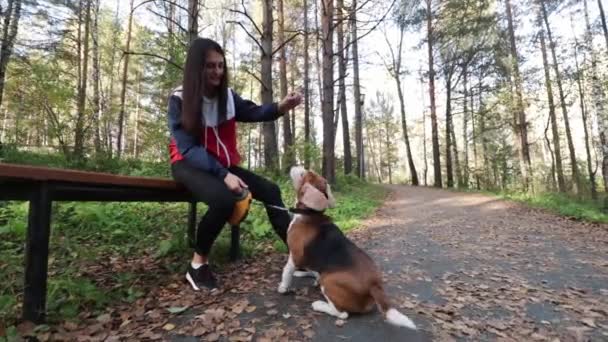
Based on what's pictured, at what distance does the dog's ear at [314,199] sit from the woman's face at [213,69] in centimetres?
127

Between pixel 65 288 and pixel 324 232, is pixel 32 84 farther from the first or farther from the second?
pixel 324 232

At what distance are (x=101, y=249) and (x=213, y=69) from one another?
2385mm

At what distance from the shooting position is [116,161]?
7.49 meters

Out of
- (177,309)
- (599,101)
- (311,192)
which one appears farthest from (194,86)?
(599,101)

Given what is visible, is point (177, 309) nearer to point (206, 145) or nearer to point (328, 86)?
point (206, 145)

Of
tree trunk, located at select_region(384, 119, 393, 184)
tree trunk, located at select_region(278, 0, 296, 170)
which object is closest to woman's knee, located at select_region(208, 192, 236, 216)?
tree trunk, located at select_region(278, 0, 296, 170)

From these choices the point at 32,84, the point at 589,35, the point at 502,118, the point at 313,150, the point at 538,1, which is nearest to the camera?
the point at 32,84

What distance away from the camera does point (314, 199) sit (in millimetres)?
2688

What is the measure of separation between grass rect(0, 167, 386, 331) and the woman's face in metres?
1.77

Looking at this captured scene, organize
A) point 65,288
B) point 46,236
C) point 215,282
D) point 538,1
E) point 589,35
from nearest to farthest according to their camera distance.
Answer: point 46,236 → point 65,288 → point 215,282 → point 589,35 → point 538,1

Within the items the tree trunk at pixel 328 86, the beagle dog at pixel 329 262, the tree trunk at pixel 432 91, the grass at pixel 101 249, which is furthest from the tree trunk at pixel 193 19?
the tree trunk at pixel 432 91

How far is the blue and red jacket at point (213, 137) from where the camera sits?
266 cm

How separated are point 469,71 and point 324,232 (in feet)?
67.8

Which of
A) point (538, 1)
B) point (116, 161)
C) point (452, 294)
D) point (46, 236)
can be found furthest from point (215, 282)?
point (538, 1)
